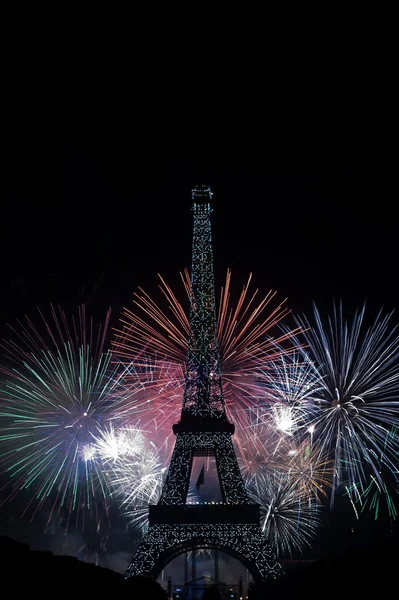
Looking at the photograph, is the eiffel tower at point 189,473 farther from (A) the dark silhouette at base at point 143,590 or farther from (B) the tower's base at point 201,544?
(A) the dark silhouette at base at point 143,590

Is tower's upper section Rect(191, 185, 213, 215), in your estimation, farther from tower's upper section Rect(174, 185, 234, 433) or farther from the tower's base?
the tower's base

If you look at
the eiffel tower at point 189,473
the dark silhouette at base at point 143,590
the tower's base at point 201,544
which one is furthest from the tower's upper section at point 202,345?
the dark silhouette at base at point 143,590

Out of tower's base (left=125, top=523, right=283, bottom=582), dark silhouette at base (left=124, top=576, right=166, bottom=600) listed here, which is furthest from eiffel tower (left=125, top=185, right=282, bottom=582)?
dark silhouette at base (left=124, top=576, right=166, bottom=600)

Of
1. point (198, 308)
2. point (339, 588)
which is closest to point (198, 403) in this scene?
point (198, 308)

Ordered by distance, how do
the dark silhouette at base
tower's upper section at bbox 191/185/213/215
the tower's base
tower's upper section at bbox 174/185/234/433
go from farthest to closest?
1. tower's upper section at bbox 191/185/213/215
2. tower's upper section at bbox 174/185/234/433
3. the tower's base
4. the dark silhouette at base

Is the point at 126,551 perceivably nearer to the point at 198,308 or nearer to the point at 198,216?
the point at 198,308

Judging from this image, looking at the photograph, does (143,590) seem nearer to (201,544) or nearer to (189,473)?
(201,544)

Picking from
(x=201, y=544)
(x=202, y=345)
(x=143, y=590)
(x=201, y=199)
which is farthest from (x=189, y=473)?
(x=143, y=590)
